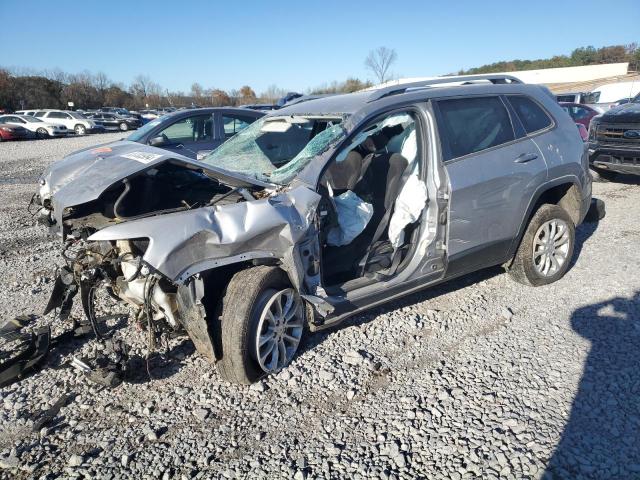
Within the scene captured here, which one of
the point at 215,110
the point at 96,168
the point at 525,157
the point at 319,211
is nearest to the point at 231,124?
the point at 215,110

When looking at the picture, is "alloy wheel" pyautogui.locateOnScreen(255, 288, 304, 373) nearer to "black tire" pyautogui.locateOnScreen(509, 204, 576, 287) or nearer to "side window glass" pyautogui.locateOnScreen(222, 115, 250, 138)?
"black tire" pyautogui.locateOnScreen(509, 204, 576, 287)

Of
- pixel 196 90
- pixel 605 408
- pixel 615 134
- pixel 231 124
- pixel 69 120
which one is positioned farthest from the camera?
pixel 196 90

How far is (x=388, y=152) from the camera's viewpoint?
409cm

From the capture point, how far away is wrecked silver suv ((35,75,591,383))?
2.77m

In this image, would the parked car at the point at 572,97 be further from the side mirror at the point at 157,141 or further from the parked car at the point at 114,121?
the parked car at the point at 114,121

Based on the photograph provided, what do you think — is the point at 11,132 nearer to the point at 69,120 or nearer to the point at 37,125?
the point at 37,125

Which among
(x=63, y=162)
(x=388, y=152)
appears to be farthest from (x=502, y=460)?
(x=63, y=162)

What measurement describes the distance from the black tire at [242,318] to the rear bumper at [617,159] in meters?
7.40

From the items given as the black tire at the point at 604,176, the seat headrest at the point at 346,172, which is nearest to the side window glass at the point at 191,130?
the seat headrest at the point at 346,172

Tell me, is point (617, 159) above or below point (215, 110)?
below

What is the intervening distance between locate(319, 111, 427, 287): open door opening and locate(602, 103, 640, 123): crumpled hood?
583 cm

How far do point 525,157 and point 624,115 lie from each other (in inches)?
212

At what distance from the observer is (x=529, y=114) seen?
4211mm

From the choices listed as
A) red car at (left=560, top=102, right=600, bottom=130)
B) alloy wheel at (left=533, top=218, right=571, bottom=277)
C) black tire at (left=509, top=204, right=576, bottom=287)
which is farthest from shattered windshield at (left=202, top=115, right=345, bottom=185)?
red car at (left=560, top=102, right=600, bottom=130)
